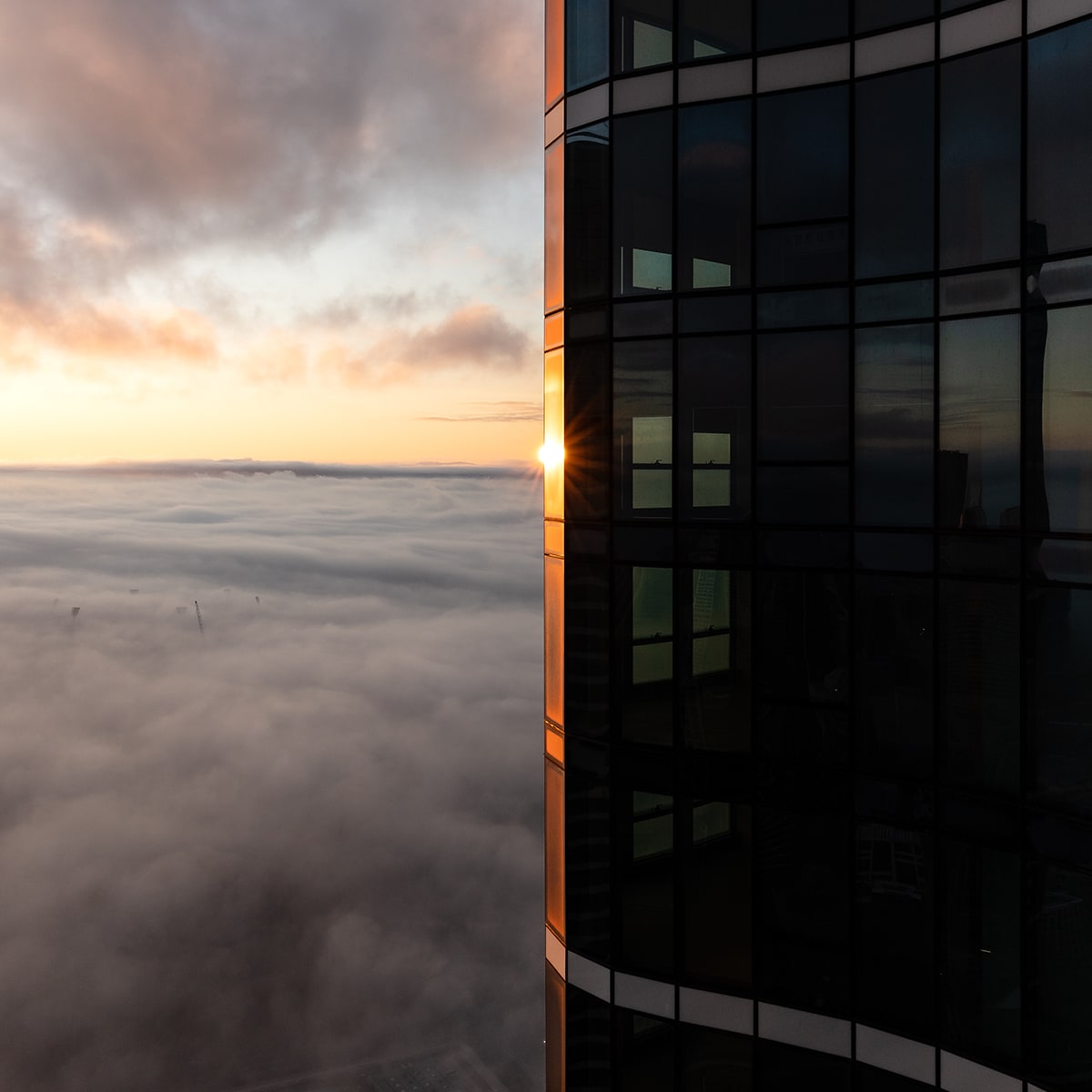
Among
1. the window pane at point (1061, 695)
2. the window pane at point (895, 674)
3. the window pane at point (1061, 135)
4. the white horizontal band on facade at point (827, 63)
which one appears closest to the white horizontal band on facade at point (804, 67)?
the white horizontal band on facade at point (827, 63)

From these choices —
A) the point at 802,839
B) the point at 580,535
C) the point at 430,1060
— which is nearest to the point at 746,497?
the point at 580,535

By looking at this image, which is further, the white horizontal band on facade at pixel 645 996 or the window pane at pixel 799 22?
the white horizontal band on facade at pixel 645 996

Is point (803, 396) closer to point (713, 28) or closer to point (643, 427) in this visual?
point (643, 427)

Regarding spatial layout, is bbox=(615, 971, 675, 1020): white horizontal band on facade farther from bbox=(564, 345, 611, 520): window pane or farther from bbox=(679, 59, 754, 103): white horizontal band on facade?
bbox=(679, 59, 754, 103): white horizontal band on facade

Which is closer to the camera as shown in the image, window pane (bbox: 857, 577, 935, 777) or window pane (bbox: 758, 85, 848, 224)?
window pane (bbox: 857, 577, 935, 777)

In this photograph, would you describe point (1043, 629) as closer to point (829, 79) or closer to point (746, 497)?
point (746, 497)

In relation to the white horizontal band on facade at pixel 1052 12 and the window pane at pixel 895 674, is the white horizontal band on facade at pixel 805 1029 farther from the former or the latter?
the white horizontal band on facade at pixel 1052 12

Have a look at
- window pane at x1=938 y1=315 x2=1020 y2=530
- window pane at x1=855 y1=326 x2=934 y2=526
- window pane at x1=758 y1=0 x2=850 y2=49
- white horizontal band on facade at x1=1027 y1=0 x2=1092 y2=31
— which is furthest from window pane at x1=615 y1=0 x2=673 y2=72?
window pane at x1=938 y1=315 x2=1020 y2=530
